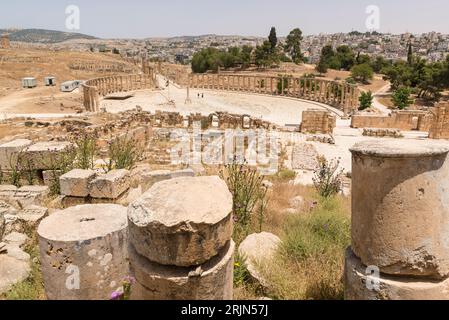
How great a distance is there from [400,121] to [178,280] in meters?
27.3

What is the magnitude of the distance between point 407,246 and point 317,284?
4.29 feet

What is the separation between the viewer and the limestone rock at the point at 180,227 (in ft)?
9.47

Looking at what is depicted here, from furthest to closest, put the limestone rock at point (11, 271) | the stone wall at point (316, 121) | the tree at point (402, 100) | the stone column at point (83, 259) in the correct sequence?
the tree at point (402, 100), the stone wall at point (316, 121), the limestone rock at point (11, 271), the stone column at point (83, 259)

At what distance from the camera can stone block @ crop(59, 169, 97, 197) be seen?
7121 millimetres

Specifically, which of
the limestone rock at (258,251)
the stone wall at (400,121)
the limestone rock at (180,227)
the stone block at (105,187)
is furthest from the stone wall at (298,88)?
the limestone rock at (180,227)

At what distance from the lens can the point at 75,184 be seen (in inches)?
281

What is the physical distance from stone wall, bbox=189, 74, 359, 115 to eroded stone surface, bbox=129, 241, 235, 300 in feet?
109

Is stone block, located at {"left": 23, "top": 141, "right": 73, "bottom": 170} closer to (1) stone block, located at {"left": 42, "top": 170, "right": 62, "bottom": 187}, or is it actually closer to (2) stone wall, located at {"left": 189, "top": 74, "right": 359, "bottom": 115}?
(1) stone block, located at {"left": 42, "top": 170, "right": 62, "bottom": 187}

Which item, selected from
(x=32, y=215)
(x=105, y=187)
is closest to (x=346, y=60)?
(x=105, y=187)

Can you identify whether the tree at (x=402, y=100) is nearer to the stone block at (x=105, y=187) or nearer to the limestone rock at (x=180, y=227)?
the stone block at (x=105, y=187)

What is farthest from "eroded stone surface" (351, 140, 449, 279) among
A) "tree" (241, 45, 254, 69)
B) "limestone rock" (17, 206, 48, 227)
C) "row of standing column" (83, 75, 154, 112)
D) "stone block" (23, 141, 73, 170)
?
"tree" (241, 45, 254, 69)

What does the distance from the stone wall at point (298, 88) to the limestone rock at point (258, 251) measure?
31.0m

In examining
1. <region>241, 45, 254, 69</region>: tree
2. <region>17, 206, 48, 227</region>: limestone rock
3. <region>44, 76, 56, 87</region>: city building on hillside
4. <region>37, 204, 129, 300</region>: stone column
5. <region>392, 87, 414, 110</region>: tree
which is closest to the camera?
<region>37, 204, 129, 300</region>: stone column

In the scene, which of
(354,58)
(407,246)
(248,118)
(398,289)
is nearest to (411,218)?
(407,246)
